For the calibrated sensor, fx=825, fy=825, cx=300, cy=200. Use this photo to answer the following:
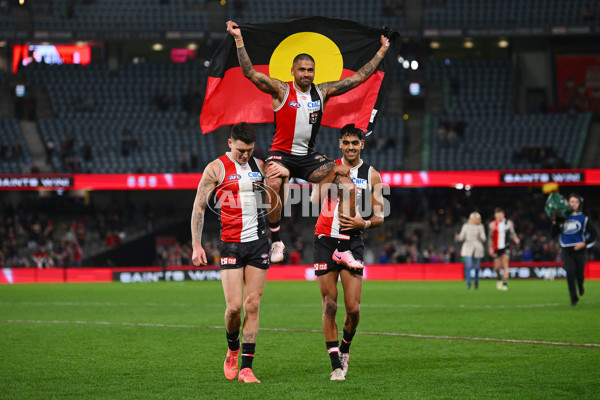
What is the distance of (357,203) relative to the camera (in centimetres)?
903

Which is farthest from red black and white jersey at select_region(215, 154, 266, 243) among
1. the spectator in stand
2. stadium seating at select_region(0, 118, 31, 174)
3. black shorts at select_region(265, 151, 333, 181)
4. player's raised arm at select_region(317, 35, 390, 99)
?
the spectator in stand

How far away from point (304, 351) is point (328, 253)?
2466 mm

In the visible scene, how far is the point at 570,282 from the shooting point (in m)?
17.1

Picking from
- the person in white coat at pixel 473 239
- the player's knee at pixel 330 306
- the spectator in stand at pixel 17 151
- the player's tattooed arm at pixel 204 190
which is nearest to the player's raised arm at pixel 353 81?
the player's tattooed arm at pixel 204 190

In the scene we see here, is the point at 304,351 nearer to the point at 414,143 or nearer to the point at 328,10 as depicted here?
the point at 414,143

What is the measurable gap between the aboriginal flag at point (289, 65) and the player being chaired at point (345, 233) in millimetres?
1948

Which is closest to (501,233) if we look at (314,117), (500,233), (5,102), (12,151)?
(500,233)

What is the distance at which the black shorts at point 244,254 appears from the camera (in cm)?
847

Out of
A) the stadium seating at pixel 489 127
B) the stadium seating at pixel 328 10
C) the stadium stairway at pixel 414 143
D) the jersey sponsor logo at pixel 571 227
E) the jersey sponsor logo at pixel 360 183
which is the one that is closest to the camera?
the jersey sponsor logo at pixel 360 183

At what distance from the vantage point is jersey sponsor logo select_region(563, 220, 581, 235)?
16.6 metres

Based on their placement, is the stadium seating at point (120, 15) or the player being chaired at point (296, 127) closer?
the player being chaired at point (296, 127)

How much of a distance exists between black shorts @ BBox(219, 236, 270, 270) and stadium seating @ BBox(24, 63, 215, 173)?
94.2 ft

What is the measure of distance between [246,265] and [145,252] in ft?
97.7

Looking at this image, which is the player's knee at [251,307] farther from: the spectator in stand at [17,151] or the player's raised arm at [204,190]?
the spectator in stand at [17,151]
